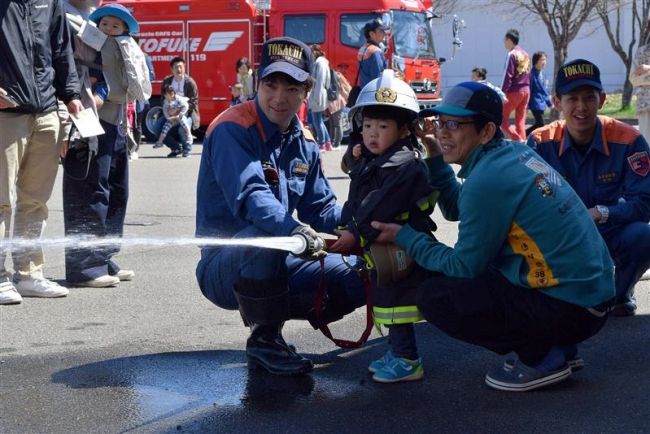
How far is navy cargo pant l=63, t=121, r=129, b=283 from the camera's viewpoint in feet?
21.9

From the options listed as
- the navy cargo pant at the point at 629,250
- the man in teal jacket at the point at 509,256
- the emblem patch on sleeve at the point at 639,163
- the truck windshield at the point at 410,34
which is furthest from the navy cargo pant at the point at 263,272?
the truck windshield at the point at 410,34

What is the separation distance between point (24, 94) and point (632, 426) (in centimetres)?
388

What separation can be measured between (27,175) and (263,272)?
2.43 m

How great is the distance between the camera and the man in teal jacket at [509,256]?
421cm

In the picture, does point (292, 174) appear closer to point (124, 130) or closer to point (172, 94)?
Result: point (124, 130)

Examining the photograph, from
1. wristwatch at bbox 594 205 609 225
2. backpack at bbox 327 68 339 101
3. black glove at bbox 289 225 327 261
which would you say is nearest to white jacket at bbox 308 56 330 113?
backpack at bbox 327 68 339 101

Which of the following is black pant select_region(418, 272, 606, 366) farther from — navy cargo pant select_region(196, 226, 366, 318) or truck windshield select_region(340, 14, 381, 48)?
truck windshield select_region(340, 14, 381, 48)

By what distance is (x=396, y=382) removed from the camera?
4660 mm

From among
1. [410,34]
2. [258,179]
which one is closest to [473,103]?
[258,179]

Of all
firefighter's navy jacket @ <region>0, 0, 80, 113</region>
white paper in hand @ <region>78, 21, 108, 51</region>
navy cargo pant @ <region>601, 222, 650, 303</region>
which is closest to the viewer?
navy cargo pant @ <region>601, 222, 650, 303</region>

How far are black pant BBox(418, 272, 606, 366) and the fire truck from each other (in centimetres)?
1564

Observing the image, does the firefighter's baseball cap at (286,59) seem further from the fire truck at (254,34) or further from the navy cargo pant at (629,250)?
the fire truck at (254,34)

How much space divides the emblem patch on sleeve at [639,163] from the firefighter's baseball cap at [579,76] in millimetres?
424

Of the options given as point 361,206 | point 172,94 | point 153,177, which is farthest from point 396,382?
point 172,94
